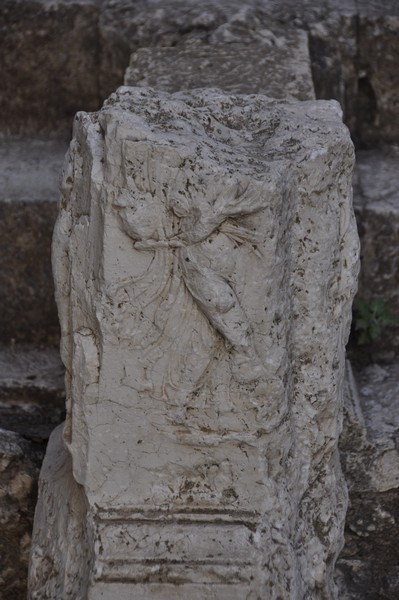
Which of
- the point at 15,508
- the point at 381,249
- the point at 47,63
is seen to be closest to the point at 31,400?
the point at 15,508

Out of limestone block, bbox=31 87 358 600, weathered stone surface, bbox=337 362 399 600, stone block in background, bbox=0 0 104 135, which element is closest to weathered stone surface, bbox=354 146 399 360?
weathered stone surface, bbox=337 362 399 600

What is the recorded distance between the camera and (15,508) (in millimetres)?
2801

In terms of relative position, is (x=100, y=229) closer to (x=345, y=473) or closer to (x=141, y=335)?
(x=141, y=335)

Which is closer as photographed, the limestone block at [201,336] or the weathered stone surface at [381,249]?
the limestone block at [201,336]

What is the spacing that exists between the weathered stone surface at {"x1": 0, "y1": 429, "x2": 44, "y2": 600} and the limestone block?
37 centimetres

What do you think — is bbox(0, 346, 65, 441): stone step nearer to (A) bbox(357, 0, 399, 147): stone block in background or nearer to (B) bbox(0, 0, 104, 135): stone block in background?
(B) bbox(0, 0, 104, 135): stone block in background

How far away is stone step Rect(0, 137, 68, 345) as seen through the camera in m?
3.33

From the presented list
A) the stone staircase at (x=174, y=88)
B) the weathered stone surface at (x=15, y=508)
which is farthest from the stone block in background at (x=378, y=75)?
the weathered stone surface at (x=15, y=508)

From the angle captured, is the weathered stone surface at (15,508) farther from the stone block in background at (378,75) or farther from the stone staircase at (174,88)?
the stone block in background at (378,75)

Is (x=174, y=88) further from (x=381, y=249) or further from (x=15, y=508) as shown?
(x=15, y=508)

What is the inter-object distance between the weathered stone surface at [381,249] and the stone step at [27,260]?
0.94 metres

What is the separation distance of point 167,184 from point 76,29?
1766 mm

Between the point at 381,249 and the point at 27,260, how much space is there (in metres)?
1.08

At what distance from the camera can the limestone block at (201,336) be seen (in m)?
2.17
